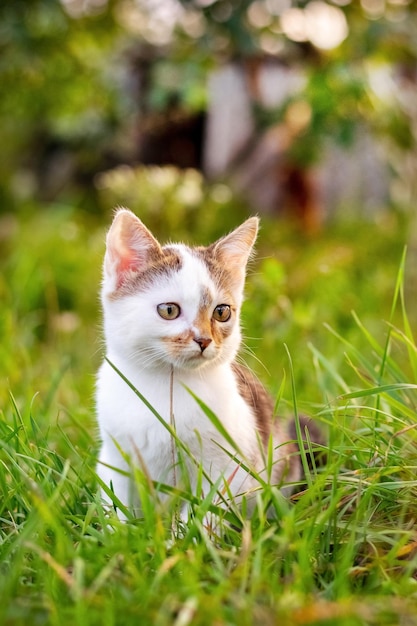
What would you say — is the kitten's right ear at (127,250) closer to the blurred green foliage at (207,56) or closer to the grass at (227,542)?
the grass at (227,542)

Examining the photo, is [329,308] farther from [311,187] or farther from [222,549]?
[311,187]

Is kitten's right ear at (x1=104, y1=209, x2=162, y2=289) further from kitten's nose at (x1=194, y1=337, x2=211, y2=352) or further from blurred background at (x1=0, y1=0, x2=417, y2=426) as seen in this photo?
blurred background at (x1=0, y1=0, x2=417, y2=426)

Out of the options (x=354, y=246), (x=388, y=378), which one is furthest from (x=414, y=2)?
(x=388, y=378)

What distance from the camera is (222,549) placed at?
5.61 feet

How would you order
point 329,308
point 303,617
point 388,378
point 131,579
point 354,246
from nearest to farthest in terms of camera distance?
point 303,617
point 131,579
point 388,378
point 329,308
point 354,246

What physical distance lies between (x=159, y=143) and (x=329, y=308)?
4313 millimetres

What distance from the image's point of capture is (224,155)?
23.9ft

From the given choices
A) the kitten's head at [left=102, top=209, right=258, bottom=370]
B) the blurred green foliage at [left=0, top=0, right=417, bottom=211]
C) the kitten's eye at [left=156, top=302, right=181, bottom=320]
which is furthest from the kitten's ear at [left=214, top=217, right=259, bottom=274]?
the blurred green foliage at [left=0, top=0, right=417, bottom=211]

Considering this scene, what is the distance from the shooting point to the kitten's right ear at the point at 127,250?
6.88ft

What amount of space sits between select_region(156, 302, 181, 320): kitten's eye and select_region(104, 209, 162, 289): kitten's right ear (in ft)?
0.59

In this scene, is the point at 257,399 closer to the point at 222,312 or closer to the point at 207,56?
the point at 222,312

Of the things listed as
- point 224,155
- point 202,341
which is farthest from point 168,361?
point 224,155

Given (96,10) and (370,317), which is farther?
(96,10)

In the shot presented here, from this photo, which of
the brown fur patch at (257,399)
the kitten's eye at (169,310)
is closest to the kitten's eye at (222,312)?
the kitten's eye at (169,310)
